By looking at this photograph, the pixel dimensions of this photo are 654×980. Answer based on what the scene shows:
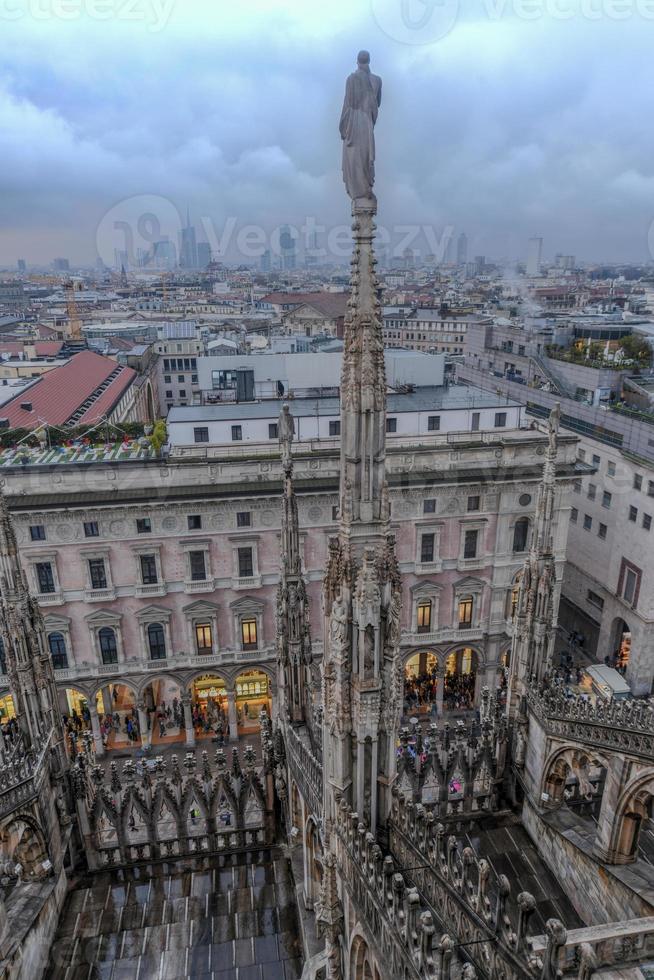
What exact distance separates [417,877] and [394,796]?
5.72ft

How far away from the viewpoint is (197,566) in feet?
111

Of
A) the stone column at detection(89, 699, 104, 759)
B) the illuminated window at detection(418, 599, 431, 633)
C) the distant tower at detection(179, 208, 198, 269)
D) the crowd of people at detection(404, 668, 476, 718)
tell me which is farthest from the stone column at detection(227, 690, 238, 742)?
Result: the distant tower at detection(179, 208, 198, 269)

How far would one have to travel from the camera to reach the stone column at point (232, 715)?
115ft

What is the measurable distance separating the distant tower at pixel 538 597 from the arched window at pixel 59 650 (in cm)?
2371

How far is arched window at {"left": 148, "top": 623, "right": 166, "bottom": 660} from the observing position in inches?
1357

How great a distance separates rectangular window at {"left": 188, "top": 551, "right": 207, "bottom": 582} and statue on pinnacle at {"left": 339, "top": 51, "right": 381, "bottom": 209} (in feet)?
82.7

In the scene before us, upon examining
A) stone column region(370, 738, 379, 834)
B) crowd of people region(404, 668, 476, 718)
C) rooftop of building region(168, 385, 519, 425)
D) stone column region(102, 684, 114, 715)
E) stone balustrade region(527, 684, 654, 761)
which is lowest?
crowd of people region(404, 668, 476, 718)

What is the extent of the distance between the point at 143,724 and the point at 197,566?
9.35 m

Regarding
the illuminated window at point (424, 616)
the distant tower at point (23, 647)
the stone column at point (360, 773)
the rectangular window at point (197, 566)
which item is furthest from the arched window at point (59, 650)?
the stone column at point (360, 773)

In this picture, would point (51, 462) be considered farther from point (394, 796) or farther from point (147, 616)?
point (394, 796)

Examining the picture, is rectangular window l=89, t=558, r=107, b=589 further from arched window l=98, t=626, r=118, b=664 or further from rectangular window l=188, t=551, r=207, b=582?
rectangular window l=188, t=551, r=207, b=582

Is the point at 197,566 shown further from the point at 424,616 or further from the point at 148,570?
the point at 424,616

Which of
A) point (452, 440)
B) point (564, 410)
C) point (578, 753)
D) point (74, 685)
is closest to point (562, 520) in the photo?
point (452, 440)

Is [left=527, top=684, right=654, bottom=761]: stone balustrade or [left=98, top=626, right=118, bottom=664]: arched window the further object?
[left=98, top=626, right=118, bottom=664]: arched window
